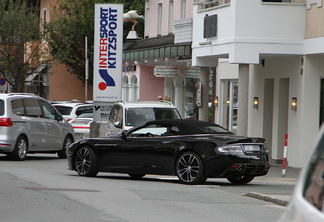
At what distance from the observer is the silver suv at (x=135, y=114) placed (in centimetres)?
1680

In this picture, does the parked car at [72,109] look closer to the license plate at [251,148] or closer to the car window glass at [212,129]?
the car window glass at [212,129]

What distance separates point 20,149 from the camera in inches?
653

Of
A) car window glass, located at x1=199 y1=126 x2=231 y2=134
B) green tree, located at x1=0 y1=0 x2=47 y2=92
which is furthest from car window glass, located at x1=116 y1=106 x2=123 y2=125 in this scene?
green tree, located at x1=0 y1=0 x2=47 y2=92

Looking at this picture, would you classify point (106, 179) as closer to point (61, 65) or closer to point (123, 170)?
point (123, 170)

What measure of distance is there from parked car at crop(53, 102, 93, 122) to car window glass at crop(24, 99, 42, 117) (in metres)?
6.00

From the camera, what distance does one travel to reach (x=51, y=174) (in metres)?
13.1

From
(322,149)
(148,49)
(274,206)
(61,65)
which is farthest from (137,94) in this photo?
(322,149)

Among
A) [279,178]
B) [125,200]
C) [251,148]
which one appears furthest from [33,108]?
[125,200]

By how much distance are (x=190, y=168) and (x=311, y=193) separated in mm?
9238

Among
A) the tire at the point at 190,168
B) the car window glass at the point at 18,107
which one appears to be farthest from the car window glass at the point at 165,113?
the tire at the point at 190,168

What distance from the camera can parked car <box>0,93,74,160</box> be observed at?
1616 centimetres

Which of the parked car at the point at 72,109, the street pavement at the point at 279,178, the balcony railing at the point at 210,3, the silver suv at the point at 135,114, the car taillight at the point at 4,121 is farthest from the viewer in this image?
the parked car at the point at 72,109

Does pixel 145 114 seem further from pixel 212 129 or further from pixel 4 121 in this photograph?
pixel 212 129

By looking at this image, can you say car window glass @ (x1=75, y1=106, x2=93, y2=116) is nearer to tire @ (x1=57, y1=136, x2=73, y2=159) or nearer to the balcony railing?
tire @ (x1=57, y1=136, x2=73, y2=159)
